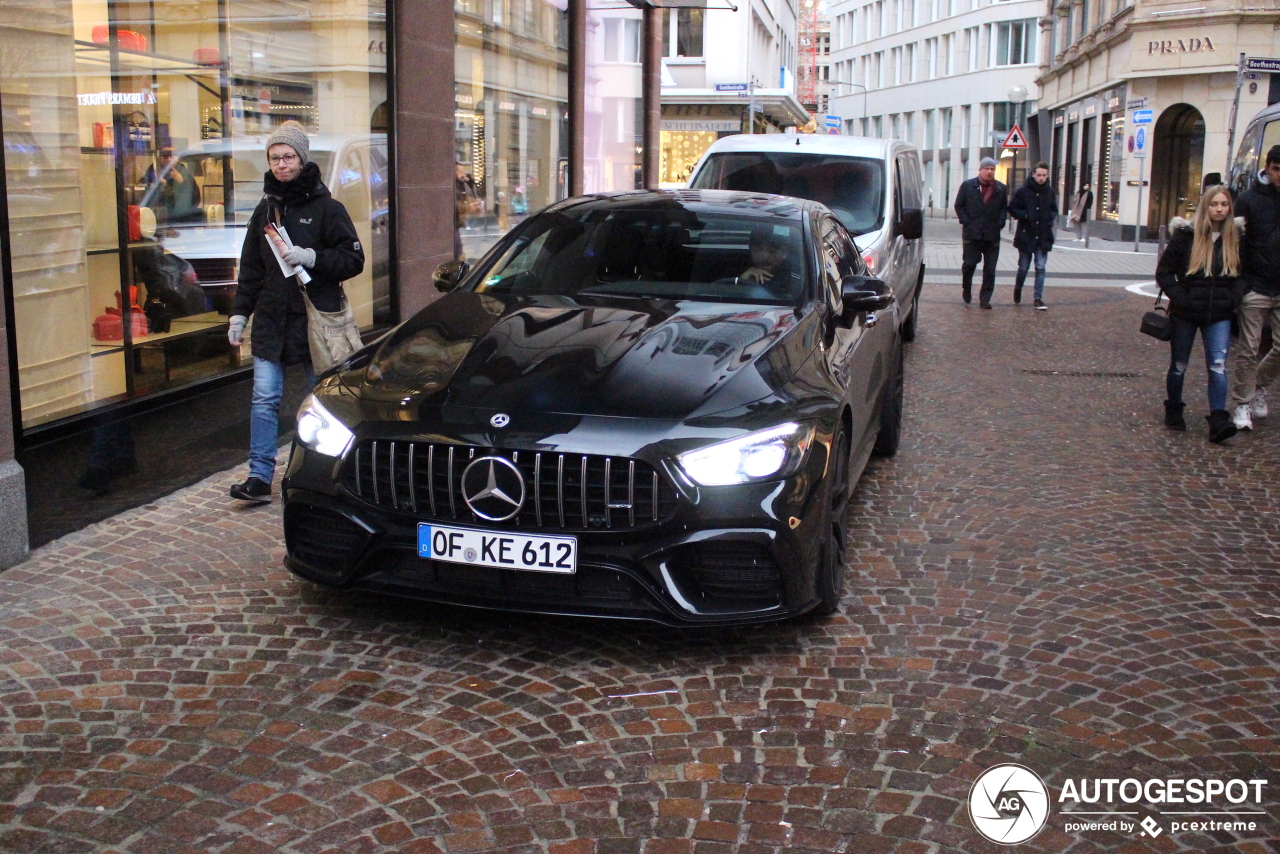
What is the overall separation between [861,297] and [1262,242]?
13.9 ft

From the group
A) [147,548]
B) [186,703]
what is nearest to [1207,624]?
[186,703]

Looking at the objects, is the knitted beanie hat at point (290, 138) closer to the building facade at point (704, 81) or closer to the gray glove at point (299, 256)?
the gray glove at point (299, 256)

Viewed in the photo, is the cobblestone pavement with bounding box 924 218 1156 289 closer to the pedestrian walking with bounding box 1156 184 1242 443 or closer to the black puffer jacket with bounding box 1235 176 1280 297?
the black puffer jacket with bounding box 1235 176 1280 297

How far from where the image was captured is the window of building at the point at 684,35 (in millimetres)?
44250

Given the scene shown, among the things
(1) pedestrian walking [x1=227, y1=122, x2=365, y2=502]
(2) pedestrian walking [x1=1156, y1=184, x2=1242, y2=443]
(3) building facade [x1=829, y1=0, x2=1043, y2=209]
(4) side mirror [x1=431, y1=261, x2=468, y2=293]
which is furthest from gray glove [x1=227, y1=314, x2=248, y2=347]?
(3) building facade [x1=829, y1=0, x2=1043, y2=209]

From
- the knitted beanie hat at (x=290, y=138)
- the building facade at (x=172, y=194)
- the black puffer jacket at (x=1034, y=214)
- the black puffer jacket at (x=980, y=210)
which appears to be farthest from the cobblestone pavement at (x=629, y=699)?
the black puffer jacket at (x=1034, y=214)

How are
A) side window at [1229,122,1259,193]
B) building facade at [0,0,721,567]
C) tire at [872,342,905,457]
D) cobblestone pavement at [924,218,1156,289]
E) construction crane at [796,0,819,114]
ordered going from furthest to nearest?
construction crane at [796,0,819,114] → cobblestone pavement at [924,218,1156,289] → side window at [1229,122,1259,193] → tire at [872,342,905,457] → building facade at [0,0,721,567]

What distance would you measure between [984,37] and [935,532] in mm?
70016

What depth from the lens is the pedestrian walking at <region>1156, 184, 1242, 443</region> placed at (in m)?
8.62

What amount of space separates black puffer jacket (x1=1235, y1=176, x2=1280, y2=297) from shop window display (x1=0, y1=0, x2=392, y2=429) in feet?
20.5

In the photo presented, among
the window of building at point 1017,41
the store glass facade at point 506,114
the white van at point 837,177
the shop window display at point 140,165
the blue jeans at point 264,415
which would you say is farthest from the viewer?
the window of building at point 1017,41

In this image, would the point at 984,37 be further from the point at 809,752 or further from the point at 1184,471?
the point at 809,752

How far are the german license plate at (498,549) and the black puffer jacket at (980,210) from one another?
1377cm

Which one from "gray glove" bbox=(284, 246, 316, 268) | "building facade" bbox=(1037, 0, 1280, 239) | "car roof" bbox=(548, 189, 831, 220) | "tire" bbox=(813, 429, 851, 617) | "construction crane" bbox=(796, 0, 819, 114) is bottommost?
"tire" bbox=(813, 429, 851, 617)
